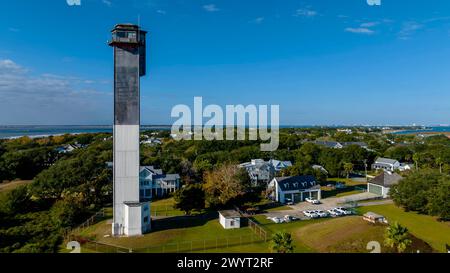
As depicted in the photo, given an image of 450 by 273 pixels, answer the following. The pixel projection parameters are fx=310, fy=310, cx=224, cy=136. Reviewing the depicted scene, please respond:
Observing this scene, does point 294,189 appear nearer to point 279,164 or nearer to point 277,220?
point 277,220

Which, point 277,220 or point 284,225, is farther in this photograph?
point 277,220

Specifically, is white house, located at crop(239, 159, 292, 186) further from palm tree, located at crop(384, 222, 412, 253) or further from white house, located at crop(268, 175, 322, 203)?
palm tree, located at crop(384, 222, 412, 253)

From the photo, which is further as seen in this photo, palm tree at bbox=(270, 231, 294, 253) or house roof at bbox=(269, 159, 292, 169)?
house roof at bbox=(269, 159, 292, 169)

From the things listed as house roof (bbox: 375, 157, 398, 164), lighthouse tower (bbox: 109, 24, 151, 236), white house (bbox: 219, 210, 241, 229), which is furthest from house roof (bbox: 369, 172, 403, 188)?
lighthouse tower (bbox: 109, 24, 151, 236)

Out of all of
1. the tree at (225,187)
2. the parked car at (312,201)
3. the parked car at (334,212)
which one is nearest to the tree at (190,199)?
the tree at (225,187)

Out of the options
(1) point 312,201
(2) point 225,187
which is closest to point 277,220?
(2) point 225,187
